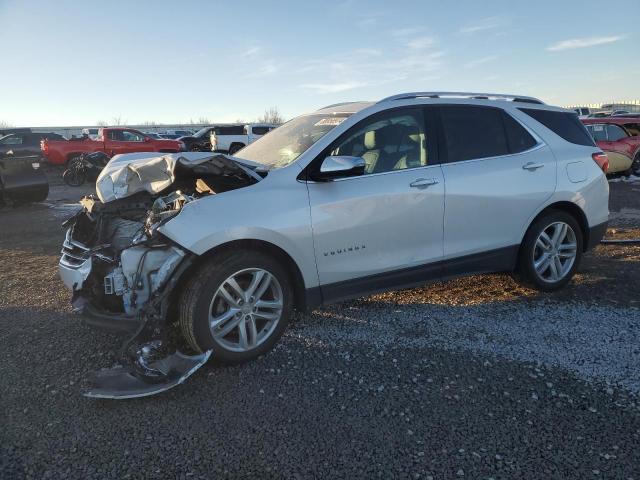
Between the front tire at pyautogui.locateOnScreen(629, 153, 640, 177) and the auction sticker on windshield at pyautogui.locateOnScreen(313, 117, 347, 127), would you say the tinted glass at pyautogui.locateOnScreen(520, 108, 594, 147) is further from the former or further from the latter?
the front tire at pyautogui.locateOnScreen(629, 153, 640, 177)

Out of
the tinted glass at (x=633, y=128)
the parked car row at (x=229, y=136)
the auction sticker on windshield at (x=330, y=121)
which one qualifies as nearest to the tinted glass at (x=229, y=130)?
the parked car row at (x=229, y=136)

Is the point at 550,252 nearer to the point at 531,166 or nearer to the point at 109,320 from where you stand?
the point at 531,166

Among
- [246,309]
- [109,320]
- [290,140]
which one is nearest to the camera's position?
[109,320]

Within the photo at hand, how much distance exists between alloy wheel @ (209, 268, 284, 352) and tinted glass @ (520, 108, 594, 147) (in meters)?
3.01

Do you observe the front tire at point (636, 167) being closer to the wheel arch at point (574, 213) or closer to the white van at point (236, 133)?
the wheel arch at point (574, 213)

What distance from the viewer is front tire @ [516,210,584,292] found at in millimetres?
4469

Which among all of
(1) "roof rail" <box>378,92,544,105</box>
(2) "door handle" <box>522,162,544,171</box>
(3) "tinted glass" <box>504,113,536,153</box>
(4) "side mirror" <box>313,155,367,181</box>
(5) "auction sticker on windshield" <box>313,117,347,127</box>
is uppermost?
(1) "roof rail" <box>378,92,544,105</box>

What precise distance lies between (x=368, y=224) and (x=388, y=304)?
107 cm

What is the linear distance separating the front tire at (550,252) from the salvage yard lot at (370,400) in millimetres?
173

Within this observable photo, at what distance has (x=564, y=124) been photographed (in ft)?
15.6

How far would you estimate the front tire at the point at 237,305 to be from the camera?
3.15m

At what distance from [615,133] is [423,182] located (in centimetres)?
1269

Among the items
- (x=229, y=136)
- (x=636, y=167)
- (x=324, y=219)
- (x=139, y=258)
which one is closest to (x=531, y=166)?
(x=324, y=219)

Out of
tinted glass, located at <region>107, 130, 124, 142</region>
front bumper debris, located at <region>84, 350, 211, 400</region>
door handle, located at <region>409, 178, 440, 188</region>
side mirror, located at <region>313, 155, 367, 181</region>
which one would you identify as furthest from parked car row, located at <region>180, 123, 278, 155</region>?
front bumper debris, located at <region>84, 350, 211, 400</region>
